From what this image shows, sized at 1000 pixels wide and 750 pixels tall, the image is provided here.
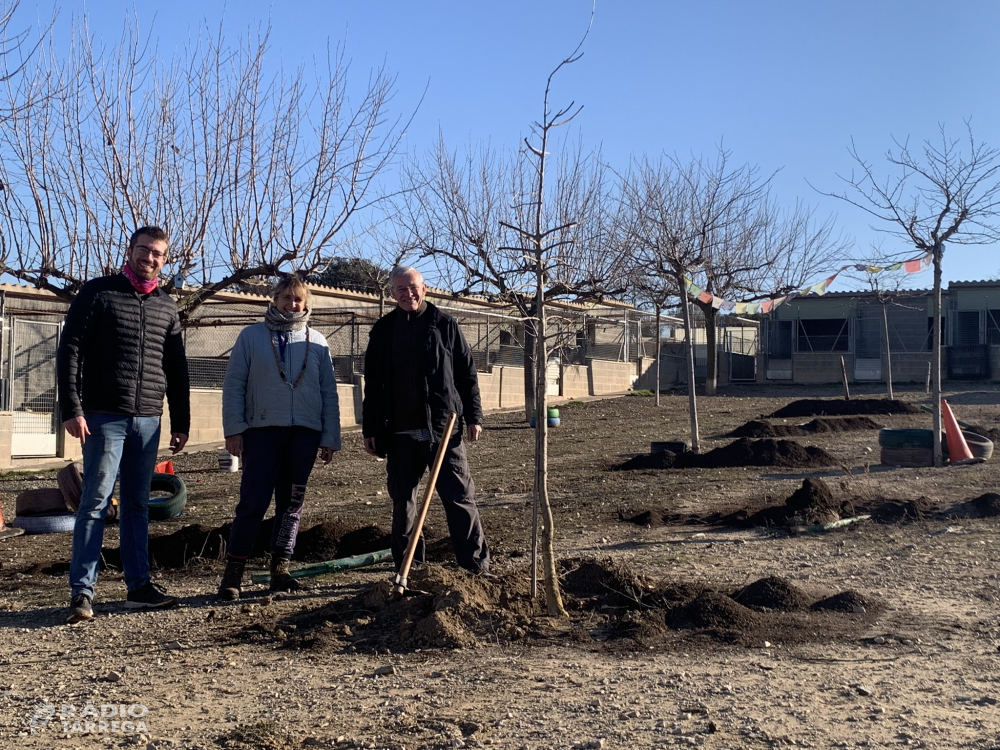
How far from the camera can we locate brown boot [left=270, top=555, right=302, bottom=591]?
5250 mm

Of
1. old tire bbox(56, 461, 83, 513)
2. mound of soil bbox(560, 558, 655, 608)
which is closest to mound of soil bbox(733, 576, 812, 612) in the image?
mound of soil bbox(560, 558, 655, 608)

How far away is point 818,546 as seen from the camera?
6.25 metres

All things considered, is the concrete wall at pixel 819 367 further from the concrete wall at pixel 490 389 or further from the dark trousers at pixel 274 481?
the dark trousers at pixel 274 481

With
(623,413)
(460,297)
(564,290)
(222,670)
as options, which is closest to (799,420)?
(623,413)

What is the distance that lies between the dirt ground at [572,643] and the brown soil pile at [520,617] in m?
0.01

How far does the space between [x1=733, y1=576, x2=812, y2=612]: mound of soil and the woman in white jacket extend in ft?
7.38

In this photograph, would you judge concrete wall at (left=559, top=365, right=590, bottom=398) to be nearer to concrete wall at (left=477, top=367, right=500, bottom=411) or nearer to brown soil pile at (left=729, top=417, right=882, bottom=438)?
concrete wall at (left=477, top=367, right=500, bottom=411)

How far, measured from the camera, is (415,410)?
5.21 m

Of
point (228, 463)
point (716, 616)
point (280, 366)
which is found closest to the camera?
point (716, 616)

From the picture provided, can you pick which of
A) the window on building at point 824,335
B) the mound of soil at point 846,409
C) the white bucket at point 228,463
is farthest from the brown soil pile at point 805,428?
the window on building at point 824,335

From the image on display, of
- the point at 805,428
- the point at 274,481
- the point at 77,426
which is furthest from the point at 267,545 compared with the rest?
the point at 805,428

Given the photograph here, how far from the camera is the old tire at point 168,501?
851 centimetres

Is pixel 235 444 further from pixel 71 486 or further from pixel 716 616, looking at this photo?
pixel 71 486

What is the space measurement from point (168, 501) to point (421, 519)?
14.9 feet
